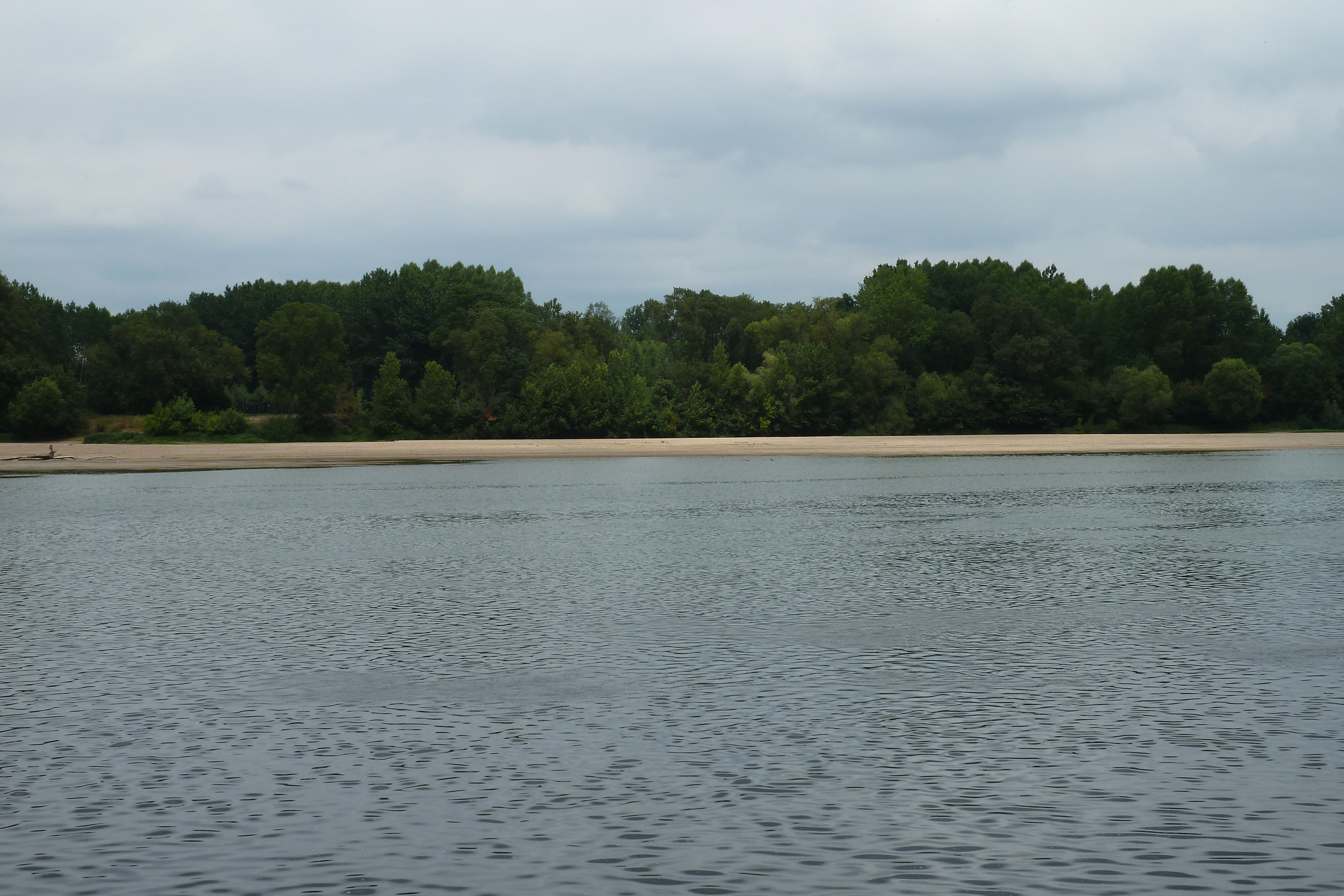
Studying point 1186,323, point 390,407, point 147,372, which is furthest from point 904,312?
point 147,372

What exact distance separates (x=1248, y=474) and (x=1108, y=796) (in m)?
56.6

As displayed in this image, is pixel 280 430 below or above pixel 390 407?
below

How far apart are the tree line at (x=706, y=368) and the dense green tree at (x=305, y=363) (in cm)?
21

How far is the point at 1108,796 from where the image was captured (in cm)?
1010

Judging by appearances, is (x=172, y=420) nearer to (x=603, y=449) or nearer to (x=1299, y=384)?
(x=603, y=449)

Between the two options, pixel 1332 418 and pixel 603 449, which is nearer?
pixel 603 449

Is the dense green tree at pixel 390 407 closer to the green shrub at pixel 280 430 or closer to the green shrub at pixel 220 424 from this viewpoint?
the green shrub at pixel 280 430

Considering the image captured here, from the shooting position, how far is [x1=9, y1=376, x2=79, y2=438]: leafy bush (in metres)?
107

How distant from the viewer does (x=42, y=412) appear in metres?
108

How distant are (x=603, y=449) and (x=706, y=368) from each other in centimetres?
2725

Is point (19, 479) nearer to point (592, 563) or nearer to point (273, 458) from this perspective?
point (273, 458)

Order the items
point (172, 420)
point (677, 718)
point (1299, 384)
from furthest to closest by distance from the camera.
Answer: point (1299, 384), point (172, 420), point (677, 718)

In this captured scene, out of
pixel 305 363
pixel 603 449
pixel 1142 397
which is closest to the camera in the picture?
pixel 603 449

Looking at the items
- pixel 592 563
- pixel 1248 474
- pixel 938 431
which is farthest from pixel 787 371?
pixel 592 563
